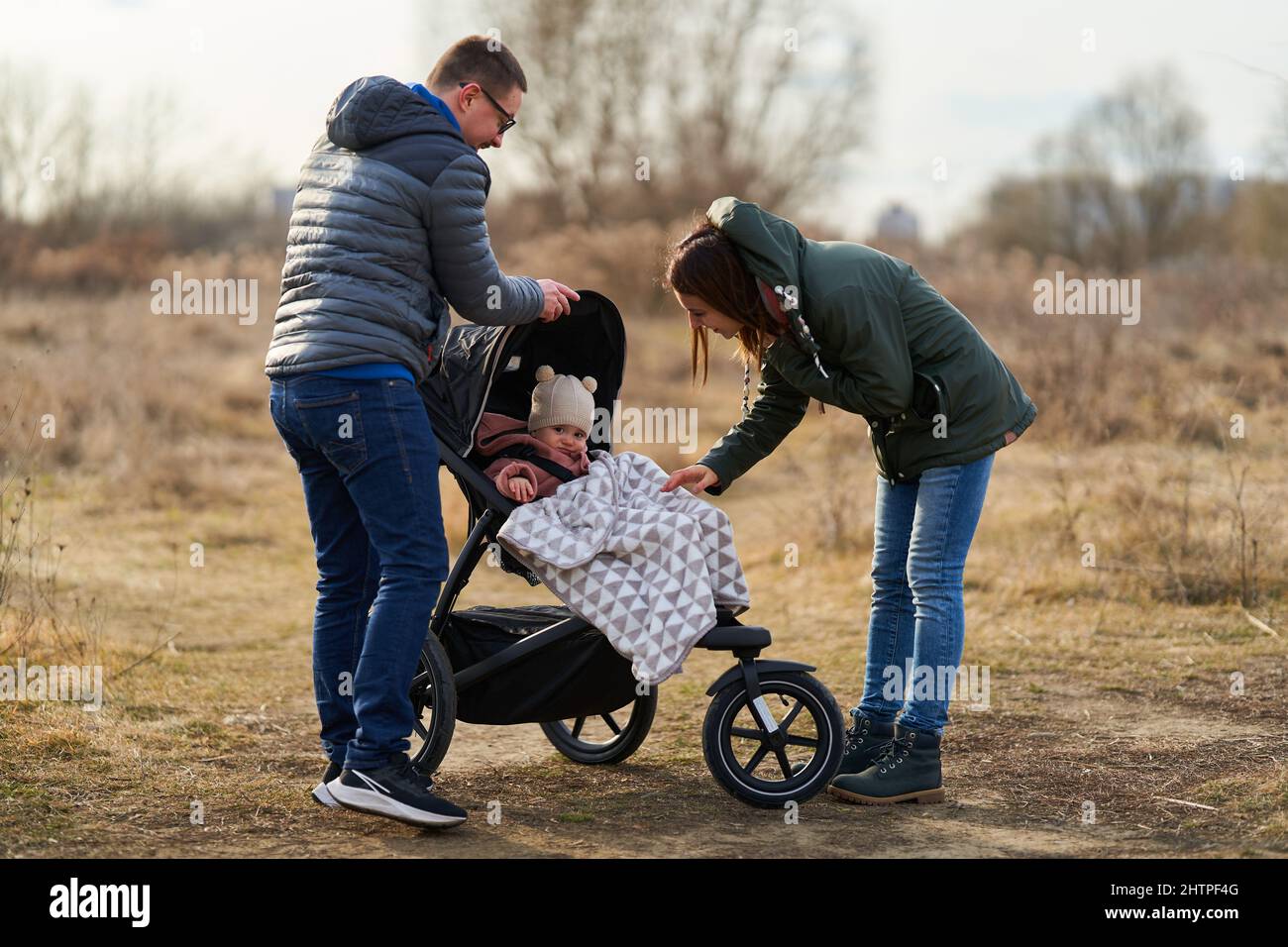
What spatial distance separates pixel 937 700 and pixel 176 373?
13.2 metres

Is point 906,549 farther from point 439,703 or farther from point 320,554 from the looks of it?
point 320,554

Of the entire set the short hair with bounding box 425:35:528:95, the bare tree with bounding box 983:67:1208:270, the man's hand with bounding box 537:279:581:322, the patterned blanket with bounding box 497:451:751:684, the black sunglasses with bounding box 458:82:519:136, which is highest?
the bare tree with bounding box 983:67:1208:270

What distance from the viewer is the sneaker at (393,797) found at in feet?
12.3

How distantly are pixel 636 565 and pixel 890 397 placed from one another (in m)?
0.88

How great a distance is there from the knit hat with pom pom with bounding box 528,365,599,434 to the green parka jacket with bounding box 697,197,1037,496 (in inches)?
22.7

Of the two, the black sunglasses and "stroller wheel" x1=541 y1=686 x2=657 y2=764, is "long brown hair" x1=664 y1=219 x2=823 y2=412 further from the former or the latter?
"stroller wheel" x1=541 y1=686 x2=657 y2=764

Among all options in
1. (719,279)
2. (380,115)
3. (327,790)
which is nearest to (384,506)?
(327,790)

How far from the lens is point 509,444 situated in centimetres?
434

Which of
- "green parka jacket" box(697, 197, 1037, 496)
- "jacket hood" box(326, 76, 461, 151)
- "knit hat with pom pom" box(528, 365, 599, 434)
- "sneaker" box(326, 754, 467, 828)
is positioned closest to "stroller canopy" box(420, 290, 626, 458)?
"knit hat with pom pom" box(528, 365, 599, 434)

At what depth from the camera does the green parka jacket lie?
4023 mm

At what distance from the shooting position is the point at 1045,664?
248 inches

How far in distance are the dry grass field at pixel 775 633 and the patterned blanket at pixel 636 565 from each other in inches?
22.2

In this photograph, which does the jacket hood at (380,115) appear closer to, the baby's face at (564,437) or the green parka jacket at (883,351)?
the green parka jacket at (883,351)
